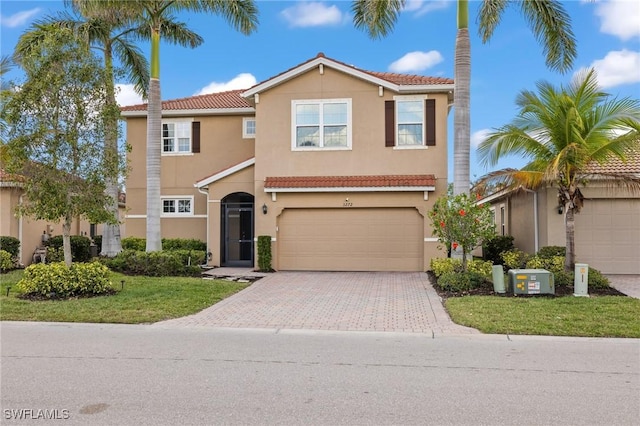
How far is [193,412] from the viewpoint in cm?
445

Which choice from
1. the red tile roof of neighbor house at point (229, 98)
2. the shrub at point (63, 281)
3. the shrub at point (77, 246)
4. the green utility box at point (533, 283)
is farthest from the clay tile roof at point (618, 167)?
the shrub at point (77, 246)

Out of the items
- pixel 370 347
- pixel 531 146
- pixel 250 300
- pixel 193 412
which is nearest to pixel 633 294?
pixel 531 146

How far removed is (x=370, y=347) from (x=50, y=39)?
9.55m

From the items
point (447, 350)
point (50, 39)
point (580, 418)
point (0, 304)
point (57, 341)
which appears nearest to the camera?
point (580, 418)

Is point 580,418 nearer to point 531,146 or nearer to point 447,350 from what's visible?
point 447,350

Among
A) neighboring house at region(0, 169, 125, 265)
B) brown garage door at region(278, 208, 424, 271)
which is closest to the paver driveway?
brown garage door at region(278, 208, 424, 271)

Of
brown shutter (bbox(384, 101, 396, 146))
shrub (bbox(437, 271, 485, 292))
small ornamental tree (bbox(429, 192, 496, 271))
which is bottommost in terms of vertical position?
shrub (bbox(437, 271, 485, 292))

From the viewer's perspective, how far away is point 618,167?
15.4 meters

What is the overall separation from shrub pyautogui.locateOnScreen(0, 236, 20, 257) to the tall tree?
650 centimetres

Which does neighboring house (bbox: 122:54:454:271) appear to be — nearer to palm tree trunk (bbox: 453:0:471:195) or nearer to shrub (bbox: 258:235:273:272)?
shrub (bbox: 258:235:273:272)

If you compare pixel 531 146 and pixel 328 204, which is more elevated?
pixel 531 146

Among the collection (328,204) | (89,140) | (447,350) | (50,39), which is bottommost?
(447,350)

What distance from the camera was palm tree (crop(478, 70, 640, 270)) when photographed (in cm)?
1231

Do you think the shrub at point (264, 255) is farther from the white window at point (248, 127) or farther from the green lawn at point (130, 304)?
the white window at point (248, 127)
